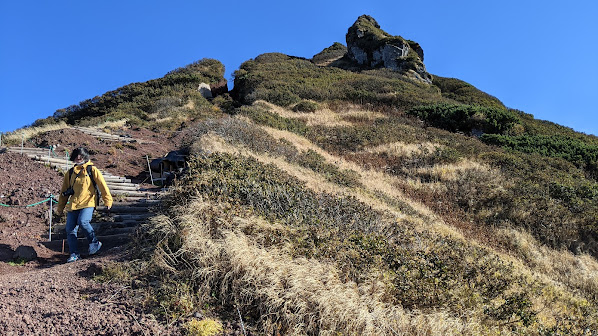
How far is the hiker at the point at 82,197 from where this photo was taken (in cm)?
644

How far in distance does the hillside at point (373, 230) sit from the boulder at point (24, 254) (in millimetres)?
2101

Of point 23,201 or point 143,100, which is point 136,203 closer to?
point 23,201

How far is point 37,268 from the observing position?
240 inches

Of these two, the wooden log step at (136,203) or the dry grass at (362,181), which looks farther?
the dry grass at (362,181)

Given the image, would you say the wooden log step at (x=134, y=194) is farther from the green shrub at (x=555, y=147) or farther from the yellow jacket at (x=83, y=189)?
the green shrub at (x=555, y=147)

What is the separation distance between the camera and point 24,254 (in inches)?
250

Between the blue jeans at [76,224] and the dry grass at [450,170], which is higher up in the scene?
the dry grass at [450,170]

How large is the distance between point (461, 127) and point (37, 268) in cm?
2329

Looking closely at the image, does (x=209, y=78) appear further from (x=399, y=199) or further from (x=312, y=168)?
(x=399, y=199)

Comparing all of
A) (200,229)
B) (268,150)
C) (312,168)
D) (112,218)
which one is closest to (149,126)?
(268,150)

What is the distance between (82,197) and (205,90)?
95.3 ft

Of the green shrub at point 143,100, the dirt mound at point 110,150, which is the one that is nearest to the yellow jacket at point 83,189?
the dirt mound at point 110,150

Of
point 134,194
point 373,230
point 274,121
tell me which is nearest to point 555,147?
point 274,121

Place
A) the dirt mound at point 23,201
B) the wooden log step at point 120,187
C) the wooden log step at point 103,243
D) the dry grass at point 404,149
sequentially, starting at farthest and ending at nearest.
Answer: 1. the dry grass at point 404,149
2. the wooden log step at point 120,187
3. the wooden log step at point 103,243
4. the dirt mound at point 23,201
